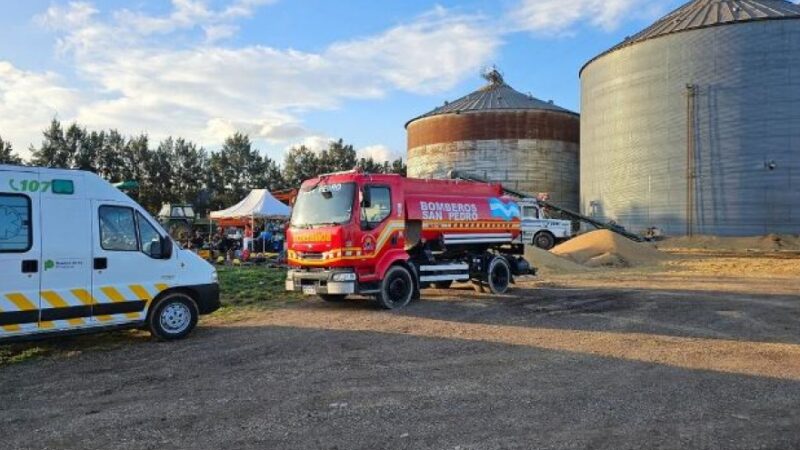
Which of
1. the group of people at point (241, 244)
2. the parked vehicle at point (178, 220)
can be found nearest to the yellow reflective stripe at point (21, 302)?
the group of people at point (241, 244)

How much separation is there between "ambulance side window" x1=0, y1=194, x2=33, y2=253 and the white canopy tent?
19.1m

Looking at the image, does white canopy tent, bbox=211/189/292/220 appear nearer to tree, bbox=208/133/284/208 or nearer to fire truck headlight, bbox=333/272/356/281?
fire truck headlight, bbox=333/272/356/281

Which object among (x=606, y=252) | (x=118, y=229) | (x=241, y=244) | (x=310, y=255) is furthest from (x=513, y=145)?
(x=118, y=229)

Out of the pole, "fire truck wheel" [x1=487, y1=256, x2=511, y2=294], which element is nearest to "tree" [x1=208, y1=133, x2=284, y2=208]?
the pole

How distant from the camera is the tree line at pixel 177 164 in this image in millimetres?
59625

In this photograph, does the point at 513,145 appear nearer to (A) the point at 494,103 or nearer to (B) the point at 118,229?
(A) the point at 494,103

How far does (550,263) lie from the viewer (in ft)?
77.6

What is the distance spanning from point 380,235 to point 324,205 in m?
1.27

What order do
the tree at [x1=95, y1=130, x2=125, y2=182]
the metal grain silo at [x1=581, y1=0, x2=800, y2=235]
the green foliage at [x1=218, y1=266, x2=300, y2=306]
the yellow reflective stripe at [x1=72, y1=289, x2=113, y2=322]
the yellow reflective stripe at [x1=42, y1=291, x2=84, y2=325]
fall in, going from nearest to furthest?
the yellow reflective stripe at [x1=42, y1=291, x2=84, y2=325] < the yellow reflective stripe at [x1=72, y1=289, x2=113, y2=322] < the green foliage at [x1=218, y1=266, x2=300, y2=306] < the metal grain silo at [x1=581, y1=0, x2=800, y2=235] < the tree at [x1=95, y1=130, x2=125, y2=182]

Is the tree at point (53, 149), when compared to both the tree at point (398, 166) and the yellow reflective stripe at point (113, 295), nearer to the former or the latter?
the tree at point (398, 166)

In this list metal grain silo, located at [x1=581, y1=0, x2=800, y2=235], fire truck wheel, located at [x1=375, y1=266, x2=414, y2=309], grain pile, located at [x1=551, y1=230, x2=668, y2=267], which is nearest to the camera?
fire truck wheel, located at [x1=375, y1=266, x2=414, y2=309]

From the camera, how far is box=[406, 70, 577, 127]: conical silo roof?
53.0 metres

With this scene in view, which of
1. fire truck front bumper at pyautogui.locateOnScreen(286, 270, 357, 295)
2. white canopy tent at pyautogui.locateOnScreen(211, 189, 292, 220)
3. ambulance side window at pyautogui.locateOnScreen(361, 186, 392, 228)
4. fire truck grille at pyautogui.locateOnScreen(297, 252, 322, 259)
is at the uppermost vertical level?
white canopy tent at pyautogui.locateOnScreen(211, 189, 292, 220)

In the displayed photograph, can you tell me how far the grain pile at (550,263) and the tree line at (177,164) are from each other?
40.7 m
